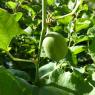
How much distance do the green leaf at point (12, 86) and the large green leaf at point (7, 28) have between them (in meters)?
0.15

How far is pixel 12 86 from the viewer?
3.83 feet

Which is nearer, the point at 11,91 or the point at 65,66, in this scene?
the point at 11,91

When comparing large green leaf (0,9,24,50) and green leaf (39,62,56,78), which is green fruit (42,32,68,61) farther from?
green leaf (39,62,56,78)

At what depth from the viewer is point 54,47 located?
1.22 meters

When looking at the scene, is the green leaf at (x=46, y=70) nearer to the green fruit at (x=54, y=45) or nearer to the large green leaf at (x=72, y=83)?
the large green leaf at (x=72, y=83)

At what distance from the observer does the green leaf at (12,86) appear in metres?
1.16

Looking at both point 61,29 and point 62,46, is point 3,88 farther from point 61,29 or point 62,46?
point 61,29

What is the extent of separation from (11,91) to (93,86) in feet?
1.13

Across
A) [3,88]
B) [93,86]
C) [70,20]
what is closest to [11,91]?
[3,88]

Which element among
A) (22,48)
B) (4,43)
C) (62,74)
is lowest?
(22,48)

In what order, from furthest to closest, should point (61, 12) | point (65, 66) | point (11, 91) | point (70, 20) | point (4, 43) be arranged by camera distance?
point (61, 12), point (70, 20), point (65, 66), point (4, 43), point (11, 91)

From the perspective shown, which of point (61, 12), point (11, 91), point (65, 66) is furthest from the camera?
point (61, 12)

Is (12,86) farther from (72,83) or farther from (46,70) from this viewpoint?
(46,70)

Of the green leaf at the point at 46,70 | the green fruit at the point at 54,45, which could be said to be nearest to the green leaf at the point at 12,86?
the green fruit at the point at 54,45
